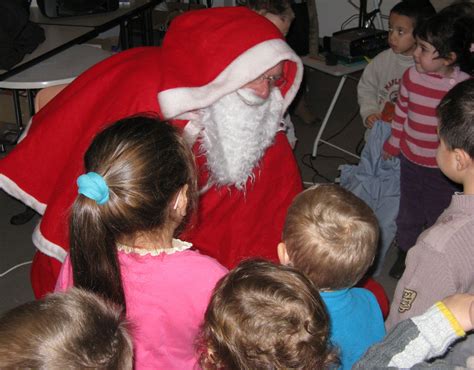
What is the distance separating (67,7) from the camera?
355 centimetres

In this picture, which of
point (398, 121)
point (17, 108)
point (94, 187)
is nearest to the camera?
point (94, 187)

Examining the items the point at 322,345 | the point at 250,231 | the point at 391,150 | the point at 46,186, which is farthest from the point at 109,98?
the point at 391,150

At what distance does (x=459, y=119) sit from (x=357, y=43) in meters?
1.93

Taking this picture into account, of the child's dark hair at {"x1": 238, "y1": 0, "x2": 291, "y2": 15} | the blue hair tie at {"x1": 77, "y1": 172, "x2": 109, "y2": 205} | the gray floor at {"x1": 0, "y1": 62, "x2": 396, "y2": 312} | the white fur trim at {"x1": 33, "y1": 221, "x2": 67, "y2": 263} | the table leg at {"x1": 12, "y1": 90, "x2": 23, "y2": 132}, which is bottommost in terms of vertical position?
the gray floor at {"x1": 0, "y1": 62, "x2": 396, "y2": 312}

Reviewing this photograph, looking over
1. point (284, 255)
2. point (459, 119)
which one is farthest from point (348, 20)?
point (284, 255)

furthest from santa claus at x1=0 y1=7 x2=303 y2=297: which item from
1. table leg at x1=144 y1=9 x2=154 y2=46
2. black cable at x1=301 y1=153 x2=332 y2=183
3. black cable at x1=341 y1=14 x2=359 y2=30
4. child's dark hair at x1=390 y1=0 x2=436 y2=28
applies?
black cable at x1=341 y1=14 x2=359 y2=30

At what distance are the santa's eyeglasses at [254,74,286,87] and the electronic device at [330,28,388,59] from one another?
142 cm

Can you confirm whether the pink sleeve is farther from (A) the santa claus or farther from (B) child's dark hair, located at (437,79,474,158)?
(B) child's dark hair, located at (437,79,474,158)

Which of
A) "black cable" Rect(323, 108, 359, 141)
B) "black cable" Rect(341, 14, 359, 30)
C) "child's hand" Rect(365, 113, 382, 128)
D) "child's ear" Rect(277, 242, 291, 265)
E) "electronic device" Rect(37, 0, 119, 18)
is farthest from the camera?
"black cable" Rect(341, 14, 359, 30)

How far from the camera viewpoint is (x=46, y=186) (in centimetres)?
196

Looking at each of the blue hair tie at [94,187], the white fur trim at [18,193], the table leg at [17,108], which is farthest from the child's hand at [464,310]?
the table leg at [17,108]

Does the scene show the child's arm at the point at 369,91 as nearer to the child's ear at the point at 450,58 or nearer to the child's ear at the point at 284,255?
the child's ear at the point at 450,58

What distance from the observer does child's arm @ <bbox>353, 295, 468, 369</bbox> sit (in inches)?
40.1

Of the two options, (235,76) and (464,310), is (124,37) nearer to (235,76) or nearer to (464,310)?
A: (235,76)
